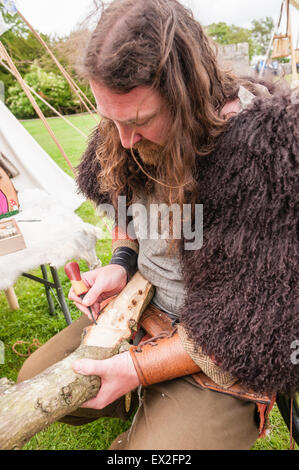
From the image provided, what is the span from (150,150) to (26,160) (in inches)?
71.4

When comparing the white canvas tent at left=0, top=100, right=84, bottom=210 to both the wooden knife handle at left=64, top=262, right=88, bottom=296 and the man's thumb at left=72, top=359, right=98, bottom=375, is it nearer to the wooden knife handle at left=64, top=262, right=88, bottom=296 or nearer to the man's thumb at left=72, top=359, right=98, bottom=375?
the wooden knife handle at left=64, top=262, right=88, bottom=296

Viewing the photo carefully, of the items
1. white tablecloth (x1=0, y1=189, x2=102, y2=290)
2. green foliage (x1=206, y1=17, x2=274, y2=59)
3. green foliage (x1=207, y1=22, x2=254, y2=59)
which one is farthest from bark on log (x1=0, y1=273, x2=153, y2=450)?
green foliage (x1=207, y1=22, x2=254, y2=59)

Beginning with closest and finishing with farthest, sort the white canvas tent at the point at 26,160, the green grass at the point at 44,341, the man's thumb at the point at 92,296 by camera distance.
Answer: the man's thumb at the point at 92,296, the green grass at the point at 44,341, the white canvas tent at the point at 26,160

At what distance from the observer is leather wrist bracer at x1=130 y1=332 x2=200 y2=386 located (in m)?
0.82

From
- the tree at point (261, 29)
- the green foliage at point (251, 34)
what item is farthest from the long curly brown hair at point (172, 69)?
the tree at point (261, 29)

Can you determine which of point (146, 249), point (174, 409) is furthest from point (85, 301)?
point (174, 409)

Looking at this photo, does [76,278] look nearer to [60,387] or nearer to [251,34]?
A: [60,387]

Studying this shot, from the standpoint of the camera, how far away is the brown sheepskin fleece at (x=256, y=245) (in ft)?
2.34

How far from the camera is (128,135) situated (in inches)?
30.7

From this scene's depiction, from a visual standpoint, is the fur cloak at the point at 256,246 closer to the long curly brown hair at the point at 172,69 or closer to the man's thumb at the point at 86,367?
the long curly brown hair at the point at 172,69

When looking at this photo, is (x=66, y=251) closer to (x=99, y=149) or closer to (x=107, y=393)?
(x=99, y=149)

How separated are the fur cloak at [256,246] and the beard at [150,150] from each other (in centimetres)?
10

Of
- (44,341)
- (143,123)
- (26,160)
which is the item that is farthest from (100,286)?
(26,160)
